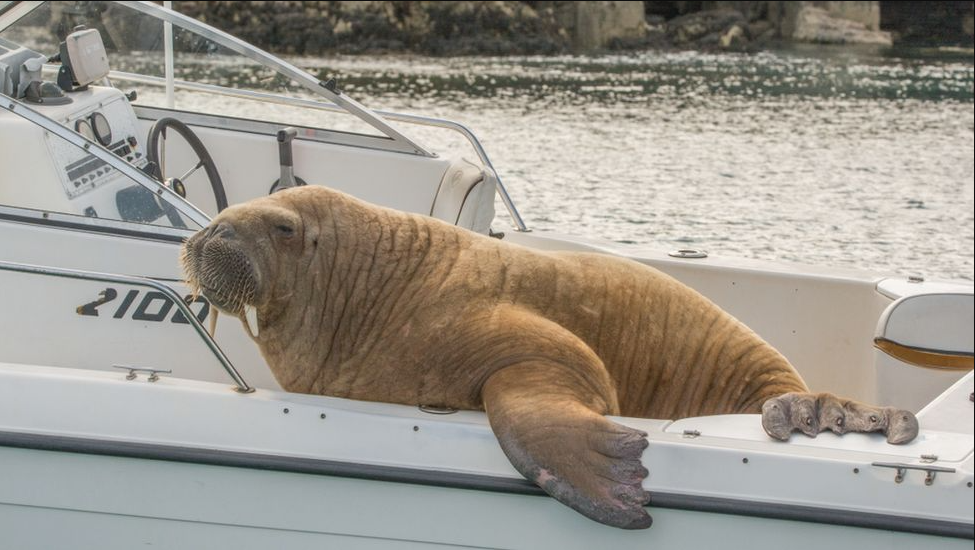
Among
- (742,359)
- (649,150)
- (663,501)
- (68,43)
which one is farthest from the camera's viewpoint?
(649,150)

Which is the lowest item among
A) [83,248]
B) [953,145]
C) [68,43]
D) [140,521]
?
[953,145]

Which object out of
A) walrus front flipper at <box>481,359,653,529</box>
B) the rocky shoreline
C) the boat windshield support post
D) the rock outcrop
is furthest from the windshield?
the rock outcrop

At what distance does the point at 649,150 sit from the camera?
20438mm

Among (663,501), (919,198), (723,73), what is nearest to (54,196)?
(663,501)

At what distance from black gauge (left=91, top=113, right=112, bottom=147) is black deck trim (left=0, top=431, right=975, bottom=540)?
153cm

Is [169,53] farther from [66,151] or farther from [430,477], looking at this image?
[430,477]

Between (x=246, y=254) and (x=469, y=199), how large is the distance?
5.11 ft

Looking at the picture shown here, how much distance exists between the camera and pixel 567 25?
4334 cm

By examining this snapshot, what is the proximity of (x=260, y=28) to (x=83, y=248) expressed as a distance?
36.9 metres

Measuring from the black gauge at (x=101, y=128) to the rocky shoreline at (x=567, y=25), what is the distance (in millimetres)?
33893

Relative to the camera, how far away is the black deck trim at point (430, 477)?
3.51 metres

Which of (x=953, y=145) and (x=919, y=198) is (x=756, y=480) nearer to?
(x=919, y=198)

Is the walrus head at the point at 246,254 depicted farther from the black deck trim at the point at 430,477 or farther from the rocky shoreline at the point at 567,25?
the rocky shoreline at the point at 567,25

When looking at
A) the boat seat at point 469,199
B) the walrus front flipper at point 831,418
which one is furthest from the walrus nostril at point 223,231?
the walrus front flipper at point 831,418
